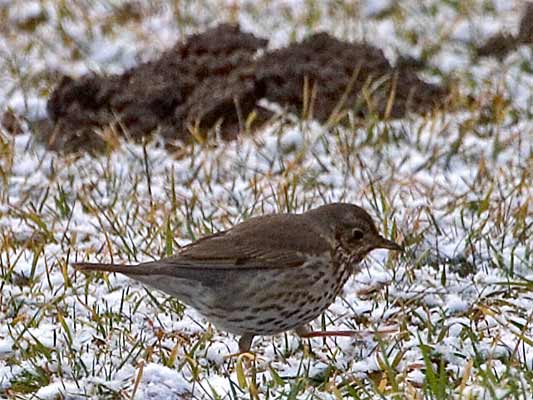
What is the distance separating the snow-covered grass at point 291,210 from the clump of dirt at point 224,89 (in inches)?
7.9

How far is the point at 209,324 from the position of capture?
5789 mm

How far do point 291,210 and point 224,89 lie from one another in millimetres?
1702

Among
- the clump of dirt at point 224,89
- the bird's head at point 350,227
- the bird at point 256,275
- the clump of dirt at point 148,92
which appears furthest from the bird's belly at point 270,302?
the clump of dirt at point 148,92

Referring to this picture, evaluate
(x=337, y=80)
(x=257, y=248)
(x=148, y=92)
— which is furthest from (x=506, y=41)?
(x=257, y=248)

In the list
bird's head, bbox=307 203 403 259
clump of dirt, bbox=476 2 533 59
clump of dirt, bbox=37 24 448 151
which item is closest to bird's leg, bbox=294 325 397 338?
bird's head, bbox=307 203 403 259

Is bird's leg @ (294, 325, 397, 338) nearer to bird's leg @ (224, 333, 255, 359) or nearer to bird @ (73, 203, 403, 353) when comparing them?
bird @ (73, 203, 403, 353)

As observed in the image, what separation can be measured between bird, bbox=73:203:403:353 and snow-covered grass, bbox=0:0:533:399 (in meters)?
0.15

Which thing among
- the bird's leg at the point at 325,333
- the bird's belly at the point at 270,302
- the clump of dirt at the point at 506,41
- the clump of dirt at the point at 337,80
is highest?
the clump of dirt at the point at 506,41

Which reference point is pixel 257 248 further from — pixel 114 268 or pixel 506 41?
pixel 506 41

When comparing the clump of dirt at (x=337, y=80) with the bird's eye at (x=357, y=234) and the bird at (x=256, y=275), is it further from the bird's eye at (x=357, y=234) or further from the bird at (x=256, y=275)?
the bird at (x=256, y=275)

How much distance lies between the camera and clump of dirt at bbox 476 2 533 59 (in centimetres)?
943

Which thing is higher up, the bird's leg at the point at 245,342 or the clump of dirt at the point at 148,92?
the clump of dirt at the point at 148,92

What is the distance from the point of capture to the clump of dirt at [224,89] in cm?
828

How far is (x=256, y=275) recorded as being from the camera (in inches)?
216
